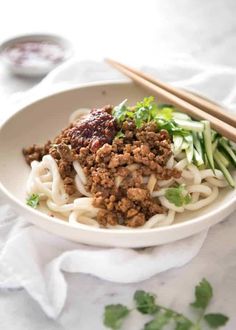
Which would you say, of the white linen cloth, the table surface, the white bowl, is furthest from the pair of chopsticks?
the white linen cloth

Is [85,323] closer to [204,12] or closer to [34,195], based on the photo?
[34,195]

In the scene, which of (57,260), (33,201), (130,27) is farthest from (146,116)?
(130,27)

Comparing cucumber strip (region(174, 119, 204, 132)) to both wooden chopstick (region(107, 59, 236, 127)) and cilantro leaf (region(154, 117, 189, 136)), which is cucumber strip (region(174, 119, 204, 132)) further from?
wooden chopstick (region(107, 59, 236, 127))

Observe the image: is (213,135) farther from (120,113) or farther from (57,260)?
(57,260)

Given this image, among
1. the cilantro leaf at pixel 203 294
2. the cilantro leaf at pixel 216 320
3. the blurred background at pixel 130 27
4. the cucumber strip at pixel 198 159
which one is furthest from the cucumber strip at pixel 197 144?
the blurred background at pixel 130 27

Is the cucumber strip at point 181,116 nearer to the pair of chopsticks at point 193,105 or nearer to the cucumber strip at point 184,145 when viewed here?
the pair of chopsticks at point 193,105

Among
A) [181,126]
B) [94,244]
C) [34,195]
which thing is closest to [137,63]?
[181,126]
